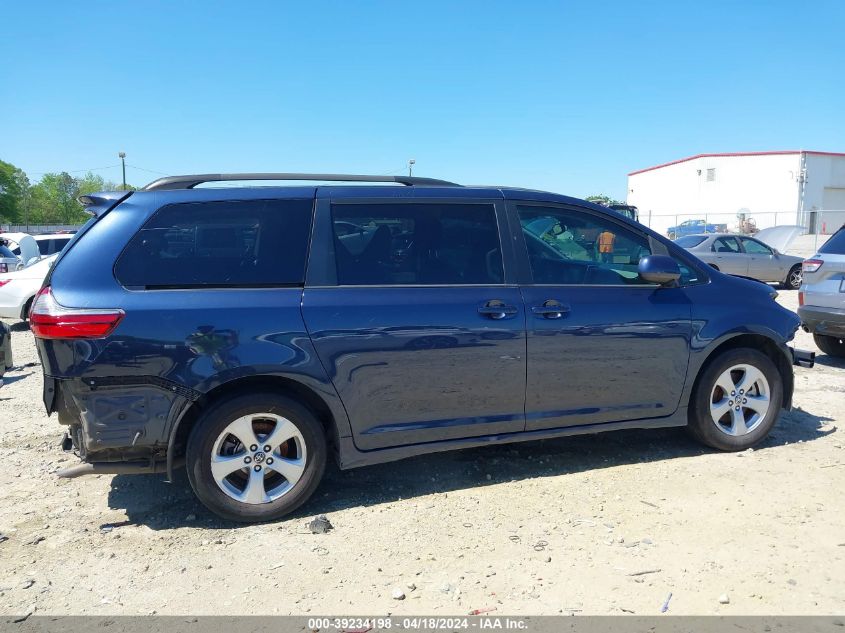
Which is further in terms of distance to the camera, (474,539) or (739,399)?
(739,399)

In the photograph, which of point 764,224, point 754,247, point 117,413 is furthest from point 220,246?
point 764,224

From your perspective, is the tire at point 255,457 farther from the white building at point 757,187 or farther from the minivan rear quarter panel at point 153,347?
the white building at point 757,187

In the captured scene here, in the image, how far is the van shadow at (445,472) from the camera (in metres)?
4.02

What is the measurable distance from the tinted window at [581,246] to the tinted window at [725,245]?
13.4m

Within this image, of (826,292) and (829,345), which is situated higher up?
(826,292)

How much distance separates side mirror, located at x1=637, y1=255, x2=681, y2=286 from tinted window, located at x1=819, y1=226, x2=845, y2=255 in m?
4.06

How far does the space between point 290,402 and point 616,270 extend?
2.38 m

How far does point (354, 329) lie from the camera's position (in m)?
3.79

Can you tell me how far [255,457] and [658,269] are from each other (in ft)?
9.24

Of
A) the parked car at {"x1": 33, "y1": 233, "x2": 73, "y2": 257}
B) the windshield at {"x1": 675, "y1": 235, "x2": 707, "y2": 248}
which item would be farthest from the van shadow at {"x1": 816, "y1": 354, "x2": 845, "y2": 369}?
the parked car at {"x1": 33, "y1": 233, "x2": 73, "y2": 257}

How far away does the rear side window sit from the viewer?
3670mm

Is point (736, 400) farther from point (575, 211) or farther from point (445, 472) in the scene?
point (445, 472)

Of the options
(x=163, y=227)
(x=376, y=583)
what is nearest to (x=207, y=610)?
(x=376, y=583)

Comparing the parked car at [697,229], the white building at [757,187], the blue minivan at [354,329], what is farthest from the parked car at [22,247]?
the white building at [757,187]
